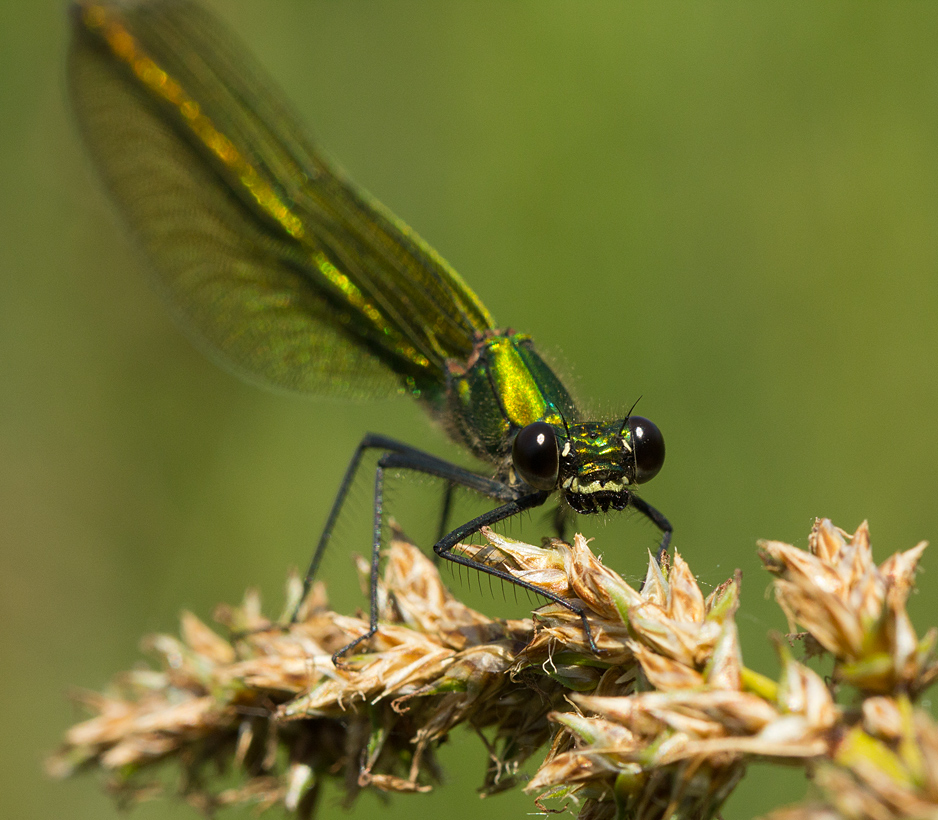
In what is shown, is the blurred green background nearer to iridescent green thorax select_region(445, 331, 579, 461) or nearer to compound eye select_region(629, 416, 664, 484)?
iridescent green thorax select_region(445, 331, 579, 461)

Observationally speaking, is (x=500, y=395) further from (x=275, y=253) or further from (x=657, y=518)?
(x=275, y=253)

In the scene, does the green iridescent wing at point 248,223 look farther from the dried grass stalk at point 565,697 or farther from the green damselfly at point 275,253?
the dried grass stalk at point 565,697

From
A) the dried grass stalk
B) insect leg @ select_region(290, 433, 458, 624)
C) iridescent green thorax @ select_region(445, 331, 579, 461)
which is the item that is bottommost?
the dried grass stalk

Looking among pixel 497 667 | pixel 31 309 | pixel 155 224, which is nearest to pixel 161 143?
pixel 155 224

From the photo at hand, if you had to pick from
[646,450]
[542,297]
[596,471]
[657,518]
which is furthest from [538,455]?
[542,297]

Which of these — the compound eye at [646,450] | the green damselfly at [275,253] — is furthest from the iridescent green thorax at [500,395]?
the compound eye at [646,450]

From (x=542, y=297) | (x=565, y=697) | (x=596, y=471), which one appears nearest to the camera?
(x=565, y=697)

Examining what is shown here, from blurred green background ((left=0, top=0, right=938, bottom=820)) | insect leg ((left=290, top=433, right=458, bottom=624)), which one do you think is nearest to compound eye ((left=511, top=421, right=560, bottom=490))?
insect leg ((left=290, top=433, right=458, bottom=624))

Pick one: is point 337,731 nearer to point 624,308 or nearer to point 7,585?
point 624,308
